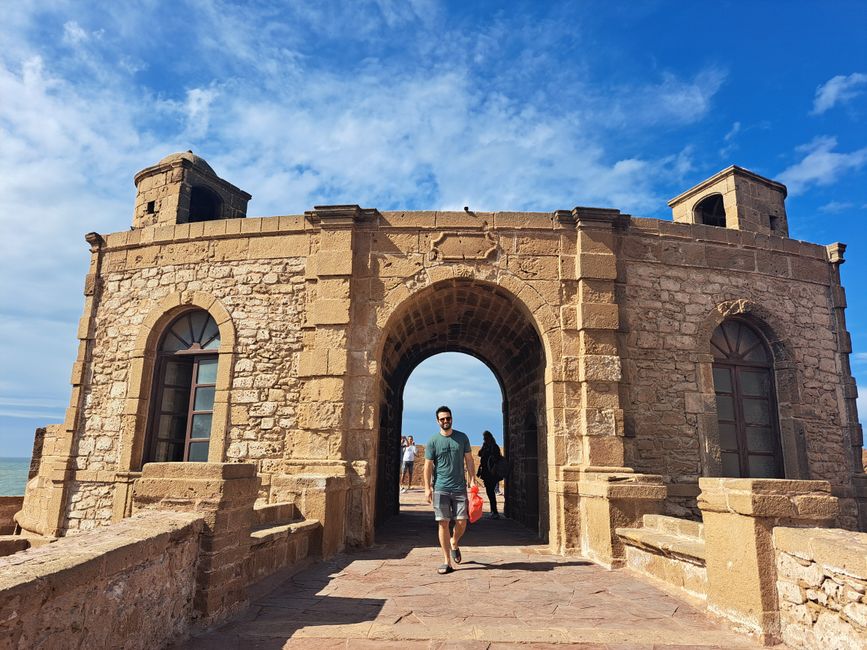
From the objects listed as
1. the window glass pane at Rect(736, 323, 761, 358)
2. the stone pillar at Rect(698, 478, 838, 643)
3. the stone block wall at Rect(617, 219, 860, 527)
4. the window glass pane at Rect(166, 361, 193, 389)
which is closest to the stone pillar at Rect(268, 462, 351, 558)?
the window glass pane at Rect(166, 361, 193, 389)

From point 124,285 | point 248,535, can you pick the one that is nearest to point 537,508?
point 248,535

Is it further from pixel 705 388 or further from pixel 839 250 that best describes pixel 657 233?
pixel 839 250

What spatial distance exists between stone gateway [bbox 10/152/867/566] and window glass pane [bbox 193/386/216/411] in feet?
0.11

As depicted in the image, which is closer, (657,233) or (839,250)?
(657,233)

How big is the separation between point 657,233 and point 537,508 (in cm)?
475

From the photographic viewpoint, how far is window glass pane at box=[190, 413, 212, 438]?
27.8 feet

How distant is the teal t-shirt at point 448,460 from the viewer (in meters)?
6.22

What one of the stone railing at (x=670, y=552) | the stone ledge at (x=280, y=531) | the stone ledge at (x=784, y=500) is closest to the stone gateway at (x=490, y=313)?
the stone ledge at (x=280, y=531)

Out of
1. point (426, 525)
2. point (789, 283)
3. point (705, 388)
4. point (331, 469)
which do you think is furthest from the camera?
point (426, 525)

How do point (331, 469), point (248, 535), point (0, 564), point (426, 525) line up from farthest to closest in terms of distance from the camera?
point (426, 525) < point (331, 469) < point (248, 535) < point (0, 564)

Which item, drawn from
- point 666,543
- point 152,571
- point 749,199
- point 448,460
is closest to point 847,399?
point 749,199

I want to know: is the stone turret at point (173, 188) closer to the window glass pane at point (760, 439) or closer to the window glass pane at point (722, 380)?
the window glass pane at point (722, 380)

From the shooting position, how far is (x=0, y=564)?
8.54ft

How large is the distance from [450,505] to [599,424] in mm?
2447
